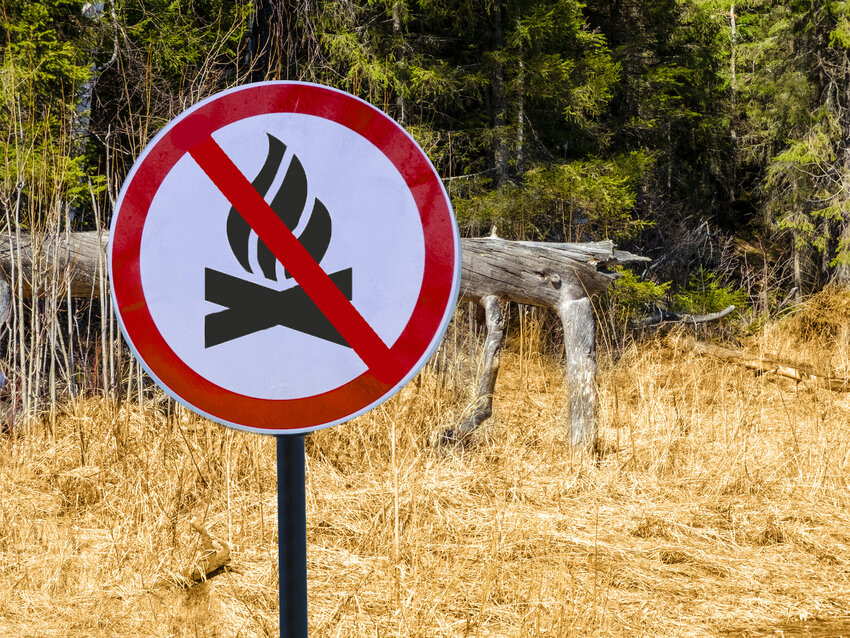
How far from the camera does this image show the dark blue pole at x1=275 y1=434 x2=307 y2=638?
3.93ft

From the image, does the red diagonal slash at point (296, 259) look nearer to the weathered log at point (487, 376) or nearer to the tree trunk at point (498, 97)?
the weathered log at point (487, 376)

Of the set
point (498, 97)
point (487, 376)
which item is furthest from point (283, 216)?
point (498, 97)

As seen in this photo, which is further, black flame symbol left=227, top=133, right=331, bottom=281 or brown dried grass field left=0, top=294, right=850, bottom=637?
brown dried grass field left=0, top=294, right=850, bottom=637

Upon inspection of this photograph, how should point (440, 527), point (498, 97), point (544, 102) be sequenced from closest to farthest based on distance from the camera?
point (440, 527)
point (498, 97)
point (544, 102)

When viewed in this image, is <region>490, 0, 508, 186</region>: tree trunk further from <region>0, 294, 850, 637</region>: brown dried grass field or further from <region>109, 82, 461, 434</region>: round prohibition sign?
<region>109, 82, 461, 434</region>: round prohibition sign

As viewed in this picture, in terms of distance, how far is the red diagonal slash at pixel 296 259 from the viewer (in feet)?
3.77

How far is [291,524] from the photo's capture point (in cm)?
120

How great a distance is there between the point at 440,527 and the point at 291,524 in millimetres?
2517

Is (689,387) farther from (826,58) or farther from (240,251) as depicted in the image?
(826,58)

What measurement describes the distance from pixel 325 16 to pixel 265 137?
8976 mm

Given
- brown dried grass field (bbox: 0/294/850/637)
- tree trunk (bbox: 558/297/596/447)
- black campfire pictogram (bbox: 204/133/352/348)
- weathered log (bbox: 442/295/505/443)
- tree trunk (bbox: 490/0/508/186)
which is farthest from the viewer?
Result: tree trunk (bbox: 490/0/508/186)

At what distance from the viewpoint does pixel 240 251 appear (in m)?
1.16

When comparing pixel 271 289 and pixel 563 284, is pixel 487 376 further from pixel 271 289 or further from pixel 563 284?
pixel 271 289

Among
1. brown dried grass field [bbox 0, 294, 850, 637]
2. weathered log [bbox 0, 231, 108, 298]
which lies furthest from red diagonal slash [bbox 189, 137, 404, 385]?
weathered log [bbox 0, 231, 108, 298]
